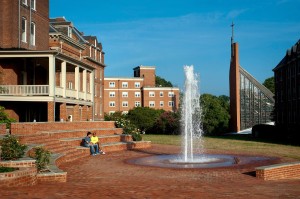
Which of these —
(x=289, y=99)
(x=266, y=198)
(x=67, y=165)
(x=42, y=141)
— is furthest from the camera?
(x=289, y=99)

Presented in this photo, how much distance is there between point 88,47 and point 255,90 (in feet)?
84.7

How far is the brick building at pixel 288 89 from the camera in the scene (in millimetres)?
48312

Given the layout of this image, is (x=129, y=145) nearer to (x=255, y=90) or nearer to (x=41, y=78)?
(x=41, y=78)

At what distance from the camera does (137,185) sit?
11273mm

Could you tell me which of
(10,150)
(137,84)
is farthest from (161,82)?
(10,150)

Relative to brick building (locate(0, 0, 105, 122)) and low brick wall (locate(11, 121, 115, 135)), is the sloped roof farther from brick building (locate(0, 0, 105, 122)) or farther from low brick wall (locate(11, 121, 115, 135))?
low brick wall (locate(11, 121, 115, 135))

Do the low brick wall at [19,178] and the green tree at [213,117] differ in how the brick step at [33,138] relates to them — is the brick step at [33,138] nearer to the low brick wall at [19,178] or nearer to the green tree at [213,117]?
the low brick wall at [19,178]

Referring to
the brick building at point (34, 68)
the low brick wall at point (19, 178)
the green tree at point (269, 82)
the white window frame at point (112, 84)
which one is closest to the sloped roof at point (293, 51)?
the brick building at point (34, 68)

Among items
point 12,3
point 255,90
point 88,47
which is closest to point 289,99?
point 255,90

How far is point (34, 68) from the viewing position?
34312mm

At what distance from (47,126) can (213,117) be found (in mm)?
42325

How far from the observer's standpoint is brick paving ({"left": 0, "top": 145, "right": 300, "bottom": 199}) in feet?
31.1

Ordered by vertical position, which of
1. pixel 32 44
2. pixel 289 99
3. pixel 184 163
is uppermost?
pixel 32 44

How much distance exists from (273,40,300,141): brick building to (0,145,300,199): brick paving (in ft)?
108
